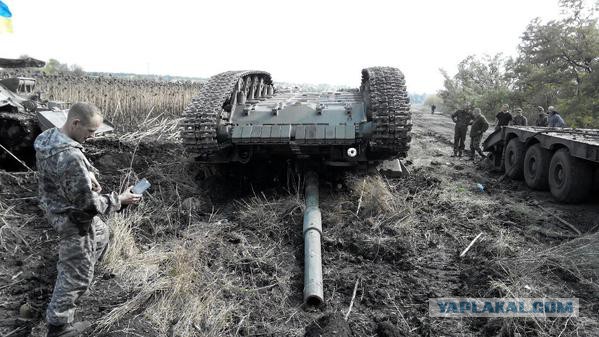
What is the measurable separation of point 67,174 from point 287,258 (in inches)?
91.9

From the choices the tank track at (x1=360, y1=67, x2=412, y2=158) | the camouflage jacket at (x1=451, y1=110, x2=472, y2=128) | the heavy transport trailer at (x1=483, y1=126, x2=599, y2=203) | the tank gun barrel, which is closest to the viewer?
the tank gun barrel

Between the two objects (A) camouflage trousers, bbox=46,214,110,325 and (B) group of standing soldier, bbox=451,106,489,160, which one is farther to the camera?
(B) group of standing soldier, bbox=451,106,489,160

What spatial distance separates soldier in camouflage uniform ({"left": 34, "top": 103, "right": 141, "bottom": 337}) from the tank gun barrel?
1558 mm

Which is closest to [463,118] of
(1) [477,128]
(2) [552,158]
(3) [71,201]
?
(1) [477,128]

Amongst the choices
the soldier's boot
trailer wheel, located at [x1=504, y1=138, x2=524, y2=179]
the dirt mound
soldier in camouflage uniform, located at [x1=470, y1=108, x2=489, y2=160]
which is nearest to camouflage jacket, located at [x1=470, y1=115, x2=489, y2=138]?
soldier in camouflage uniform, located at [x1=470, y1=108, x2=489, y2=160]

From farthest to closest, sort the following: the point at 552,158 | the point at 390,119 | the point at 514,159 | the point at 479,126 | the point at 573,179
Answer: the point at 479,126 → the point at 514,159 → the point at 552,158 → the point at 573,179 → the point at 390,119

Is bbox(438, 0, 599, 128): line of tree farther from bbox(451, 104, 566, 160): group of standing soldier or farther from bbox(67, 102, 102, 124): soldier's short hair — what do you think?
bbox(67, 102, 102, 124): soldier's short hair

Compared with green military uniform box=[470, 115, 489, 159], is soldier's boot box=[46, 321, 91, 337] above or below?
below

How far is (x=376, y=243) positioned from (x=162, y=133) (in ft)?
20.3

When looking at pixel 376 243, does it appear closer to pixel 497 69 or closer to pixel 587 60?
pixel 587 60

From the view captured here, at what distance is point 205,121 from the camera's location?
6.03 meters

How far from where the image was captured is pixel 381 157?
21.1ft

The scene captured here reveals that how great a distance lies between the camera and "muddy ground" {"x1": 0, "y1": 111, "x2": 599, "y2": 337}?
3539 mm

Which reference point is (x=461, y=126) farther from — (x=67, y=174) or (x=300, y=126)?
(x=67, y=174)
